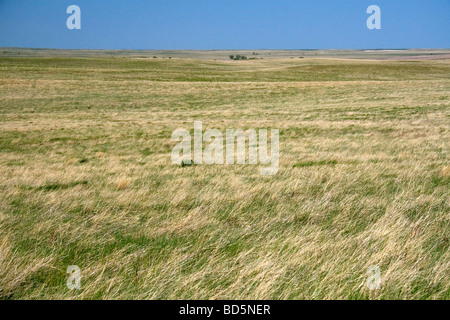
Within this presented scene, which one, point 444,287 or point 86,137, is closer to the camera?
point 444,287

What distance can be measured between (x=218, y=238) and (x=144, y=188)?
11.7 ft

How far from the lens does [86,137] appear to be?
64.8ft

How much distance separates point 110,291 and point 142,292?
1.02ft

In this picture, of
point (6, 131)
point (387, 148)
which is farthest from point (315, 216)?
point (6, 131)

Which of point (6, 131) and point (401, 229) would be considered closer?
point (401, 229)

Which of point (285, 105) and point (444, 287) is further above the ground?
point (285, 105)

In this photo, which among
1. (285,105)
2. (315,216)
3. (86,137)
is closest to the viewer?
(315,216)

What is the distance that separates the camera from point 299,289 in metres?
3.60

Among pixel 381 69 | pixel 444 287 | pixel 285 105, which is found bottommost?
pixel 444 287

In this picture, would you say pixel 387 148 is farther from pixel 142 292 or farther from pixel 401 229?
pixel 142 292

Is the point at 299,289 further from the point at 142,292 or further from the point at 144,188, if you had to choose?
the point at 144,188
